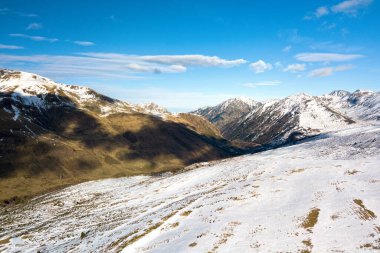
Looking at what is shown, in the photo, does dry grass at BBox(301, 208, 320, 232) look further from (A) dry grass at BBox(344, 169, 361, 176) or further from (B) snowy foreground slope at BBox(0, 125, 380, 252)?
(A) dry grass at BBox(344, 169, 361, 176)

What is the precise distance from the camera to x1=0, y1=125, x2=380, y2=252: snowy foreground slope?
43.9 m

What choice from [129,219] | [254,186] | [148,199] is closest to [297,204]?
[254,186]

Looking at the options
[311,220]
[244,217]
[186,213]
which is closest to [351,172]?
[311,220]

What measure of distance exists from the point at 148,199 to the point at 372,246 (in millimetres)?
68926

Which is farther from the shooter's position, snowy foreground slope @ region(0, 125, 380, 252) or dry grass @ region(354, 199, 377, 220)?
dry grass @ region(354, 199, 377, 220)

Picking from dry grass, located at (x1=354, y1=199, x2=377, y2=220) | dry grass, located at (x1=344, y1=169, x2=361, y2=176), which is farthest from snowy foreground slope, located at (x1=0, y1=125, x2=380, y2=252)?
dry grass, located at (x1=344, y1=169, x2=361, y2=176)

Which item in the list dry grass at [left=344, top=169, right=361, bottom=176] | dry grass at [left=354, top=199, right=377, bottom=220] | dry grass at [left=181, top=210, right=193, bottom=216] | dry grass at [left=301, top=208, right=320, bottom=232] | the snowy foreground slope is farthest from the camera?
dry grass at [left=344, top=169, right=361, bottom=176]

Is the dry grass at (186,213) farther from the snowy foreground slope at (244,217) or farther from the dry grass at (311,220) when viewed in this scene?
the dry grass at (311,220)

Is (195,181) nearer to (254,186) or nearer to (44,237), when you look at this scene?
(254,186)

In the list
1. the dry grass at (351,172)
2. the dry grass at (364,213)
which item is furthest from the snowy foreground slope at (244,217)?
the dry grass at (351,172)

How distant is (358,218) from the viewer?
1884 inches

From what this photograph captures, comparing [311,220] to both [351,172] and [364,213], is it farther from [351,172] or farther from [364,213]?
[351,172]

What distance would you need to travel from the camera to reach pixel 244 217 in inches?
2170

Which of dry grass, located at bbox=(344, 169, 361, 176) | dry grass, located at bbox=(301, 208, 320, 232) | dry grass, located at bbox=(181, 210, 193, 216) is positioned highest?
dry grass, located at bbox=(344, 169, 361, 176)
